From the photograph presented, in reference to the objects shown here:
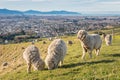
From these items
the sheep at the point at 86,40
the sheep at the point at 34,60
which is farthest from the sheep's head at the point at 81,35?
the sheep at the point at 34,60

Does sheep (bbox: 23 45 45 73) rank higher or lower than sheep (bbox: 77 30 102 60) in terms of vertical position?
lower

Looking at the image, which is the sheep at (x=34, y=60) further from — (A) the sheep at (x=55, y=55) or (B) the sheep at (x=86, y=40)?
(B) the sheep at (x=86, y=40)

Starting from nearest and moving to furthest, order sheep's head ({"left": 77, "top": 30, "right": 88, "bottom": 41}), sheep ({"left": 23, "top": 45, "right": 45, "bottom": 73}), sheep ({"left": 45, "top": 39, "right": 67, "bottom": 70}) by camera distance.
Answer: sheep ({"left": 45, "top": 39, "right": 67, "bottom": 70})
sheep ({"left": 23, "top": 45, "right": 45, "bottom": 73})
sheep's head ({"left": 77, "top": 30, "right": 88, "bottom": 41})

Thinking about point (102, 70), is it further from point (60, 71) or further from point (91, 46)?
point (91, 46)

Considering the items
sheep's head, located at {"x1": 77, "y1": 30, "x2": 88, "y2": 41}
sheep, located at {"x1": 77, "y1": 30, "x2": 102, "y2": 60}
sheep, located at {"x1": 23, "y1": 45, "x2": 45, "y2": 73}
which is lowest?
Answer: sheep, located at {"x1": 23, "y1": 45, "x2": 45, "y2": 73}

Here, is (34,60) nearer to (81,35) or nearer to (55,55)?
(55,55)

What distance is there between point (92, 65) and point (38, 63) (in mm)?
4269

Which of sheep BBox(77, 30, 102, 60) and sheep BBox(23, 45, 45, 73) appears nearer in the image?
sheep BBox(23, 45, 45, 73)

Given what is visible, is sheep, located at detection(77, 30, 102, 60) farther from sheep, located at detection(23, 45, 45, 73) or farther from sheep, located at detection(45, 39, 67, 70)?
sheep, located at detection(23, 45, 45, 73)

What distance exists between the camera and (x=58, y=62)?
70.5 ft

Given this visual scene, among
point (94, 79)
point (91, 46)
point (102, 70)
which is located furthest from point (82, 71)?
point (91, 46)

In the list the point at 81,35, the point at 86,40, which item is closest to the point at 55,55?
the point at 81,35

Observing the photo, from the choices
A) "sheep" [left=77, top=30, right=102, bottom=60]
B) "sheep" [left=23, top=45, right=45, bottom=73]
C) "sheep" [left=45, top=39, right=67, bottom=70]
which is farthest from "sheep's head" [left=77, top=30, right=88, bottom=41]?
"sheep" [left=23, top=45, right=45, bottom=73]

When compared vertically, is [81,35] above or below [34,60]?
above
